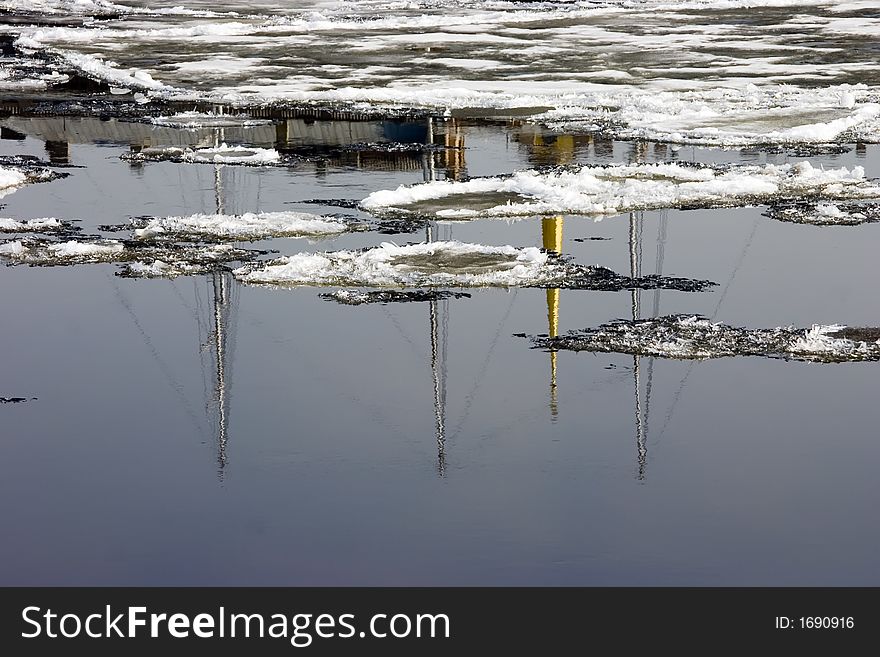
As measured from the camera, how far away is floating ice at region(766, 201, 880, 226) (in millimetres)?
13273

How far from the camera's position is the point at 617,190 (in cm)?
1470

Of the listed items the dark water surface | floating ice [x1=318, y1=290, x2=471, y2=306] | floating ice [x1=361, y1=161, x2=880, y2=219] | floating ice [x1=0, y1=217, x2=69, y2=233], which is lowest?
the dark water surface

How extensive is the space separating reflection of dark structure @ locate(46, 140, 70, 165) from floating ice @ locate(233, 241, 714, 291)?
6.87 meters

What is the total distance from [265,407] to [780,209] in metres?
6.76

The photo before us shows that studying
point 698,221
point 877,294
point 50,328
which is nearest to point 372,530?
point 50,328

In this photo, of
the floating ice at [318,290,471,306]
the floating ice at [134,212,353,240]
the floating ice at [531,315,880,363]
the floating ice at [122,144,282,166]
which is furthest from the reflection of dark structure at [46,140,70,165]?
the floating ice at [531,315,880,363]

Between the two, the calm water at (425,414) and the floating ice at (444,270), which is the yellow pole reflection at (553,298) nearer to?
the calm water at (425,414)

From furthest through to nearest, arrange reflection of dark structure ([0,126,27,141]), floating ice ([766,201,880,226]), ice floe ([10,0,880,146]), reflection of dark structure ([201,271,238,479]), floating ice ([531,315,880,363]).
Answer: ice floe ([10,0,880,146]), reflection of dark structure ([0,126,27,141]), floating ice ([766,201,880,226]), floating ice ([531,315,880,363]), reflection of dark structure ([201,271,238,479])

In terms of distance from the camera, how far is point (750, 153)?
1725cm

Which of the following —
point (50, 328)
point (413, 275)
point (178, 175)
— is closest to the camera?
point (50, 328)

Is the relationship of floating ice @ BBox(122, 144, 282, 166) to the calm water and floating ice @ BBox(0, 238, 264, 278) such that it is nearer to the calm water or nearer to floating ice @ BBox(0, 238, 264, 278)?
the calm water

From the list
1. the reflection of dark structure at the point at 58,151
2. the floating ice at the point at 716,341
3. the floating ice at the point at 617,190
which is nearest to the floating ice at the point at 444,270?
the floating ice at the point at 716,341

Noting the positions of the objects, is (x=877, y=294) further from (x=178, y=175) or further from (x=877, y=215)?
(x=178, y=175)

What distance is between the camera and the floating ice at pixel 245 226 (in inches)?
518
